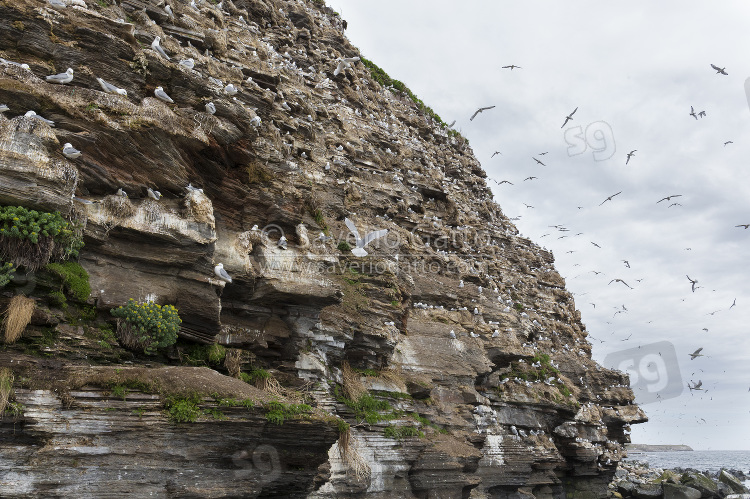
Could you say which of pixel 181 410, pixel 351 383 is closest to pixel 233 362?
pixel 181 410

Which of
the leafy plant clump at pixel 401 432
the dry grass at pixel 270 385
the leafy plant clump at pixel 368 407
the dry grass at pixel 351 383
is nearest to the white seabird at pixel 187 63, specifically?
the dry grass at pixel 270 385

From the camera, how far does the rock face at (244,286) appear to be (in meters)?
8.66

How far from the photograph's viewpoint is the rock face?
866 cm

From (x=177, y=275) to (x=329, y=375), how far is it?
589 cm

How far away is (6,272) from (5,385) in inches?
90.8

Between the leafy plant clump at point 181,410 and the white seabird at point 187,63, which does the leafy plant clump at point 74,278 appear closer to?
the leafy plant clump at point 181,410

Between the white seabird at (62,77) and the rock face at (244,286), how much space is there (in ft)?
1.19

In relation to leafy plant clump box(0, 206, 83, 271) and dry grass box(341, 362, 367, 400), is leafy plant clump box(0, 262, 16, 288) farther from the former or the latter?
dry grass box(341, 362, 367, 400)

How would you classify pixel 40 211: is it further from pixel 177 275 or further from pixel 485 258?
pixel 485 258

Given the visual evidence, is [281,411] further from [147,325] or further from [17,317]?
[17,317]

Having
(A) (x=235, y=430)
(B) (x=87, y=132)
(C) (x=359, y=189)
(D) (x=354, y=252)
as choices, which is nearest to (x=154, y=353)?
(A) (x=235, y=430)

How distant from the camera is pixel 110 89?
11.4 meters

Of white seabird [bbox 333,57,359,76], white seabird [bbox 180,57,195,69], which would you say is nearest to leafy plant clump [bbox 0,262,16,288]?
white seabird [bbox 180,57,195,69]

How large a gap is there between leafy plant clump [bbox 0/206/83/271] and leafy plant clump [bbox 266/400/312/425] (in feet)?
17.3
